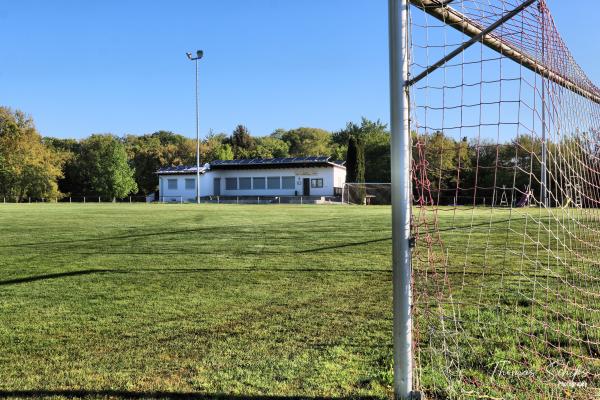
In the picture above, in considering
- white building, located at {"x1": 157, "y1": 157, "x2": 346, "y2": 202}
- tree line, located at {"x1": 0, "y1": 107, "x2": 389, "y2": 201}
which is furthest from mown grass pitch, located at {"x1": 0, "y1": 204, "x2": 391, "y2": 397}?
tree line, located at {"x1": 0, "y1": 107, "x2": 389, "y2": 201}

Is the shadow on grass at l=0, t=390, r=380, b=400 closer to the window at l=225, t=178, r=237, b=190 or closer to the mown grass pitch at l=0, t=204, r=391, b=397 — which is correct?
the mown grass pitch at l=0, t=204, r=391, b=397

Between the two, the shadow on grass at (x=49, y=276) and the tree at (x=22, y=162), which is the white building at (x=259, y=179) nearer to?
the tree at (x=22, y=162)

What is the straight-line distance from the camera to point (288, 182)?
4919cm

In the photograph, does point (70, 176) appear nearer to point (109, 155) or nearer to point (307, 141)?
point (109, 155)

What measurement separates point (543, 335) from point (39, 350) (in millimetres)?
4023

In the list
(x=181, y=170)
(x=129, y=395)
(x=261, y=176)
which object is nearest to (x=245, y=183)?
(x=261, y=176)

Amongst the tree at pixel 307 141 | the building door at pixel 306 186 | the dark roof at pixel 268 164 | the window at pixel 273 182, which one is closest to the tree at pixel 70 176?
the dark roof at pixel 268 164

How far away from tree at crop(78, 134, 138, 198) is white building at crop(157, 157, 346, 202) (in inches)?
256

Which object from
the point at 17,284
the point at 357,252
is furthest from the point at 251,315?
the point at 357,252

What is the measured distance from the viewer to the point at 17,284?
20.4ft

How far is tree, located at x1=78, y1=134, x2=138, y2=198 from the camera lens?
57.3 m

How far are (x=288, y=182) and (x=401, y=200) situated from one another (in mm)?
46516

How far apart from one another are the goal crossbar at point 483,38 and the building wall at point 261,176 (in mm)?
42511

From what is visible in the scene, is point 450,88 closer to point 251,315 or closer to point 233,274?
point 251,315
